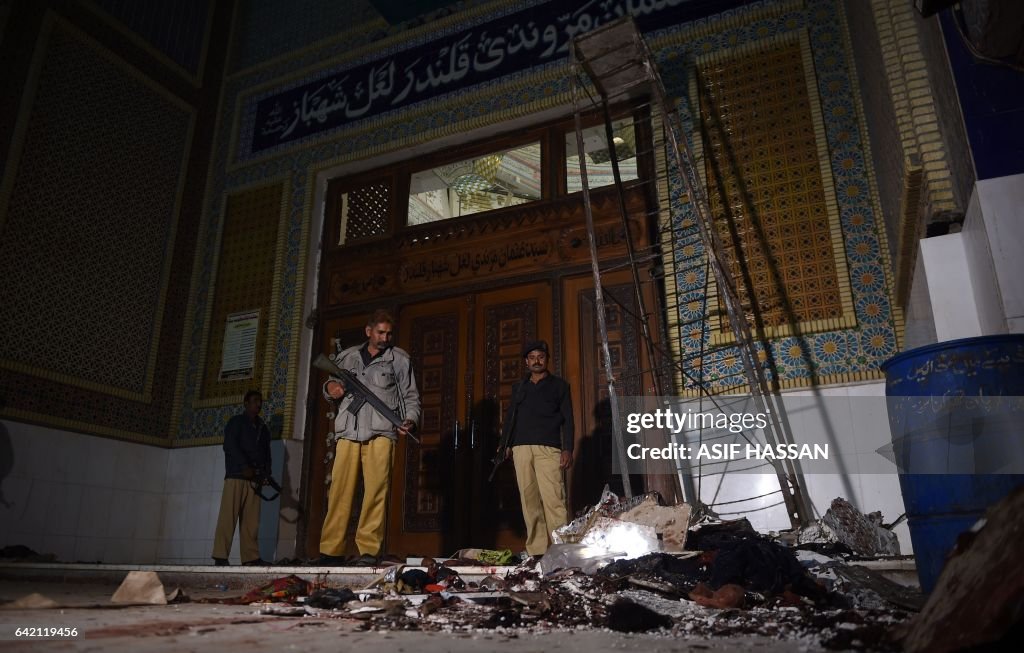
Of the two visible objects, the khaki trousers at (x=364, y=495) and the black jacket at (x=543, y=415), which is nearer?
the khaki trousers at (x=364, y=495)

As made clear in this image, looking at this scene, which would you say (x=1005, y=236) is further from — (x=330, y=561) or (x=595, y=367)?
(x=330, y=561)

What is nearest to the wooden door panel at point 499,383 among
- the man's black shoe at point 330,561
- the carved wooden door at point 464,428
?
the carved wooden door at point 464,428

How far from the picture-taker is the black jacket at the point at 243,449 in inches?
193

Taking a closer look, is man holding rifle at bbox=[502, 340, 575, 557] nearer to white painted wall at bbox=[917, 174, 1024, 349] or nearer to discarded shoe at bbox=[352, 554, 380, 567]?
discarded shoe at bbox=[352, 554, 380, 567]

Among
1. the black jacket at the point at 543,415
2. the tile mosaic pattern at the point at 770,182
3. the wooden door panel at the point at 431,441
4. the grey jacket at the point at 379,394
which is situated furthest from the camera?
the wooden door panel at the point at 431,441

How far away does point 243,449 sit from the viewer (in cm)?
495

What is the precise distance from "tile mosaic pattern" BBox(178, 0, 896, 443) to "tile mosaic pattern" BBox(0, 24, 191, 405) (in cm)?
51

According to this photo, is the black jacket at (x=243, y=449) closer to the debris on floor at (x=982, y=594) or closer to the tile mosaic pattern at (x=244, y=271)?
the tile mosaic pattern at (x=244, y=271)

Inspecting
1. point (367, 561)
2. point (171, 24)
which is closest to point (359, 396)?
point (367, 561)

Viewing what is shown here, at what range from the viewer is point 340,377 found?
386 centimetres

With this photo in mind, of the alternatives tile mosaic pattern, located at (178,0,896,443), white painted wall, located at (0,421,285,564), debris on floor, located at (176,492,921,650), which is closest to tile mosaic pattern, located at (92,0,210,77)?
tile mosaic pattern, located at (178,0,896,443)

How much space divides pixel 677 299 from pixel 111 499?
4756 millimetres

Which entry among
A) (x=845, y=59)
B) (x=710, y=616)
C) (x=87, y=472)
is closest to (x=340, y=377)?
(x=710, y=616)

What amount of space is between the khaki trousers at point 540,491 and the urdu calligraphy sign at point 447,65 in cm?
322
